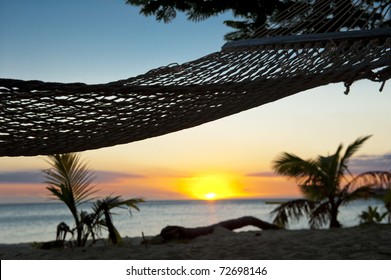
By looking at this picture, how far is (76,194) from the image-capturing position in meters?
4.61

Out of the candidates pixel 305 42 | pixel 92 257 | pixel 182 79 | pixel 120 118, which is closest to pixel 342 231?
pixel 92 257

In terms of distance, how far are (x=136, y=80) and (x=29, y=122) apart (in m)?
0.46

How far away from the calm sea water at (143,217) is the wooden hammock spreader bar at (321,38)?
9.84 m

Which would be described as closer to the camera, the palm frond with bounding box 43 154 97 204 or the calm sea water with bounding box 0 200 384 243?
the palm frond with bounding box 43 154 97 204

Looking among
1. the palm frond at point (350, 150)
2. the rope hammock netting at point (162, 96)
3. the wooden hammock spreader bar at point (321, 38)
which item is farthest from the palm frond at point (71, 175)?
the palm frond at point (350, 150)

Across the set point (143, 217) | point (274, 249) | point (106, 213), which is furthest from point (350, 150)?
point (143, 217)

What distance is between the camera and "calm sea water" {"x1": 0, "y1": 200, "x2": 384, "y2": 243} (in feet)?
51.4

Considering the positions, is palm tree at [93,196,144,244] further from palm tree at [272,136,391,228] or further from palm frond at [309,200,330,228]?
palm frond at [309,200,330,228]

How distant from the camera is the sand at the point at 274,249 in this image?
313 cm

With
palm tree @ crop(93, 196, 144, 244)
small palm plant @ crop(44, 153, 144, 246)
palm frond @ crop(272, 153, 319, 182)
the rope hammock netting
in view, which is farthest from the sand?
palm frond @ crop(272, 153, 319, 182)

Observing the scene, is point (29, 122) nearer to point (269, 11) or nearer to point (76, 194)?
point (76, 194)

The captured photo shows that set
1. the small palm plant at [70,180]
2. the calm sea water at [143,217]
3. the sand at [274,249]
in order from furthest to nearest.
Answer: the calm sea water at [143,217], the small palm plant at [70,180], the sand at [274,249]

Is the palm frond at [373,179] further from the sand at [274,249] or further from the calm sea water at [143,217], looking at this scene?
the calm sea water at [143,217]

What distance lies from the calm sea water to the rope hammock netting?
10.2 m
